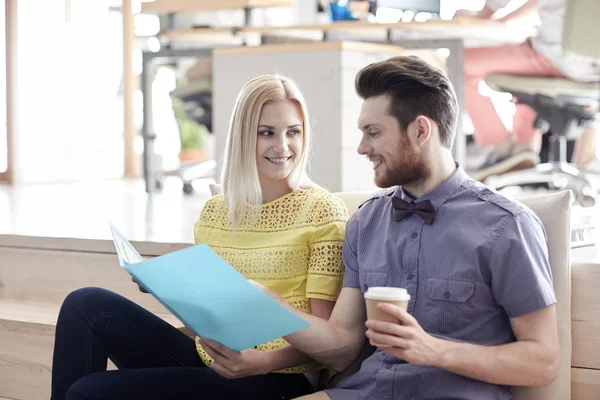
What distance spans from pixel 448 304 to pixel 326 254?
323 millimetres

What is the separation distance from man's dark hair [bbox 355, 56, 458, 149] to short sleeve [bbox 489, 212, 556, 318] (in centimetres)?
23

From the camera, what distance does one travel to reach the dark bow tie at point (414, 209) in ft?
5.23

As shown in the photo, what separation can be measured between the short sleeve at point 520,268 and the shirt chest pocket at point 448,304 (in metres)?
0.05

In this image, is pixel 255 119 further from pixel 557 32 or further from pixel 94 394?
pixel 557 32

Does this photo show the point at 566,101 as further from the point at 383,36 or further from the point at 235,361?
the point at 235,361

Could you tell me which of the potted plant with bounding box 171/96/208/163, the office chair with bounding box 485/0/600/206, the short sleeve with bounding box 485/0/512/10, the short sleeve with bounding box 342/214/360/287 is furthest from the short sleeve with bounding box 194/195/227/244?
the potted plant with bounding box 171/96/208/163

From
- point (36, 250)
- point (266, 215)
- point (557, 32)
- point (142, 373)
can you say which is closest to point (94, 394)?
point (142, 373)

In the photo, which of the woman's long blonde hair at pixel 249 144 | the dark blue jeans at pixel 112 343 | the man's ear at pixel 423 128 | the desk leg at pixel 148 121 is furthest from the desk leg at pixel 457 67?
the man's ear at pixel 423 128

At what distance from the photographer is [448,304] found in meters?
1.54

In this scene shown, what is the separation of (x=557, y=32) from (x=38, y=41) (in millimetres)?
4250

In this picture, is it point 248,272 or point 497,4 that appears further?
point 497,4

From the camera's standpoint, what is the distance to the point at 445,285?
60.6 inches

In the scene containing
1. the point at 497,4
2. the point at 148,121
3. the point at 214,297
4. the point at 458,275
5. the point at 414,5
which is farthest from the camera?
the point at 148,121

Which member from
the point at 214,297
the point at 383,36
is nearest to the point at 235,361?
the point at 214,297
